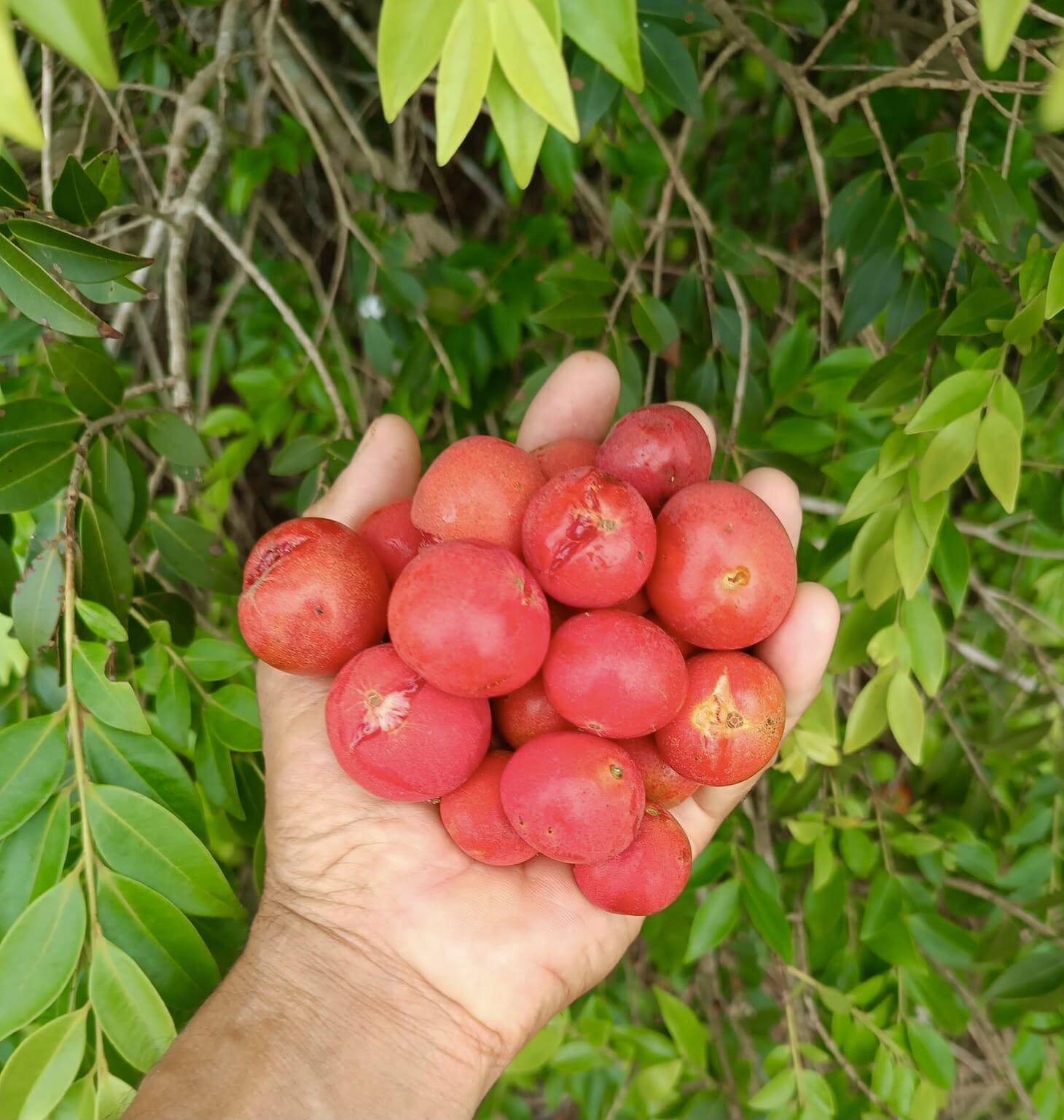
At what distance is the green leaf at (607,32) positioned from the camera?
689mm

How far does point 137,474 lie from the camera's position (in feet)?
4.34

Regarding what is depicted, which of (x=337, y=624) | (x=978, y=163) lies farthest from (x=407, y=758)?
(x=978, y=163)

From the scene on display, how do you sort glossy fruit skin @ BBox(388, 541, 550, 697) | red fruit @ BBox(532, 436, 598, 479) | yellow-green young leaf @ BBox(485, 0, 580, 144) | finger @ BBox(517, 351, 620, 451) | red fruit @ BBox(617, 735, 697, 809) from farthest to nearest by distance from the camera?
finger @ BBox(517, 351, 620, 451) → red fruit @ BBox(532, 436, 598, 479) → red fruit @ BBox(617, 735, 697, 809) → glossy fruit skin @ BBox(388, 541, 550, 697) → yellow-green young leaf @ BBox(485, 0, 580, 144)

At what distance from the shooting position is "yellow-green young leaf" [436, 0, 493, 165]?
0.68 metres

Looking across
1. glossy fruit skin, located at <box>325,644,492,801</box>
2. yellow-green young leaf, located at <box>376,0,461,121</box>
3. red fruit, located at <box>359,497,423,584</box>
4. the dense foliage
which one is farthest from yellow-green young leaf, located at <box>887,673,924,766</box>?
yellow-green young leaf, located at <box>376,0,461,121</box>

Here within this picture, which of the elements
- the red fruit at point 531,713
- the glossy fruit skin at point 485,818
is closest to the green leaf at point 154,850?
the glossy fruit skin at point 485,818

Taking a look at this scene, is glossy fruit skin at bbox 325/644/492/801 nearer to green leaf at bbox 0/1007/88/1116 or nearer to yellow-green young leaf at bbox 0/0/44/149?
green leaf at bbox 0/1007/88/1116

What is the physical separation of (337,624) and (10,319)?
871 mm

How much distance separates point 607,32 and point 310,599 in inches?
29.0

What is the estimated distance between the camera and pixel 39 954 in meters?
1.03

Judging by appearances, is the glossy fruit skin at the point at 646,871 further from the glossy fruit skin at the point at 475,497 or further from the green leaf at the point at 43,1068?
the green leaf at the point at 43,1068

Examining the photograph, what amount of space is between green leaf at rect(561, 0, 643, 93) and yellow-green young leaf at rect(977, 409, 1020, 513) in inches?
26.3

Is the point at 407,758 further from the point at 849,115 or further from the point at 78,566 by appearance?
the point at 849,115

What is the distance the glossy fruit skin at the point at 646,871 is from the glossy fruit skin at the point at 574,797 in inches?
2.4
